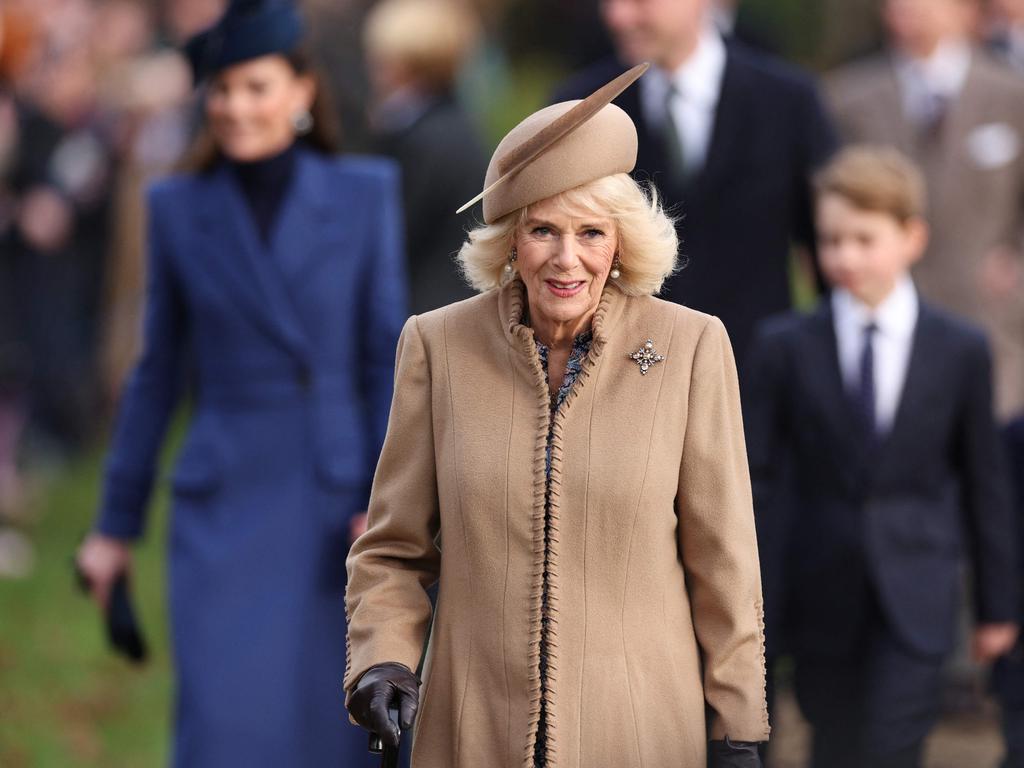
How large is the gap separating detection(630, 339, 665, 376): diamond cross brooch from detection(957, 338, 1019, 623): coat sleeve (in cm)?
200

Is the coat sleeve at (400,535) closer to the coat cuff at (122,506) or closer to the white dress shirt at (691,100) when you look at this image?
the coat cuff at (122,506)

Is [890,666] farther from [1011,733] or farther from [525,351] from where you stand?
[525,351]

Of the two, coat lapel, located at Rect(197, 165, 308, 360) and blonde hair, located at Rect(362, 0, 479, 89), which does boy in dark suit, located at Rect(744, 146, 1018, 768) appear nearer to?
coat lapel, located at Rect(197, 165, 308, 360)

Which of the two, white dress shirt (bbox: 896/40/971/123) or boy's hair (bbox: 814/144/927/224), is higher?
white dress shirt (bbox: 896/40/971/123)

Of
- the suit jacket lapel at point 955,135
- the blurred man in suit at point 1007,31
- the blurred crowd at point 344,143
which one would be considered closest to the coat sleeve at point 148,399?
the blurred crowd at point 344,143

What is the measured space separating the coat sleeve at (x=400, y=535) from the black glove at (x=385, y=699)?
4cm

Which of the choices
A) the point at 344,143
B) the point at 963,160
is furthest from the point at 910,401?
the point at 344,143

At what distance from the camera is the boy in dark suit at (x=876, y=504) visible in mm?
5770

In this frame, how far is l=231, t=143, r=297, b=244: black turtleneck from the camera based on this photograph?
614 cm

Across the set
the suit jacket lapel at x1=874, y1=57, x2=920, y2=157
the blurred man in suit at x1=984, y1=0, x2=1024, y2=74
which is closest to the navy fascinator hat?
the suit jacket lapel at x1=874, y1=57, x2=920, y2=157

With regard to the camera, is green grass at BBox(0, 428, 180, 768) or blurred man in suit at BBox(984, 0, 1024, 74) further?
blurred man in suit at BBox(984, 0, 1024, 74)

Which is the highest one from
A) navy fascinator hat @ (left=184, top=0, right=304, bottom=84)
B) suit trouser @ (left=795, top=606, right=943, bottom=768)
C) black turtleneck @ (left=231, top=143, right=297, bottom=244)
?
navy fascinator hat @ (left=184, top=0, right=304, bottom=84)

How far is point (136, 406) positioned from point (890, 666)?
7.06ft

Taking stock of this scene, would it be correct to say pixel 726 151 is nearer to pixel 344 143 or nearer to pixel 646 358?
pixel 646 358
